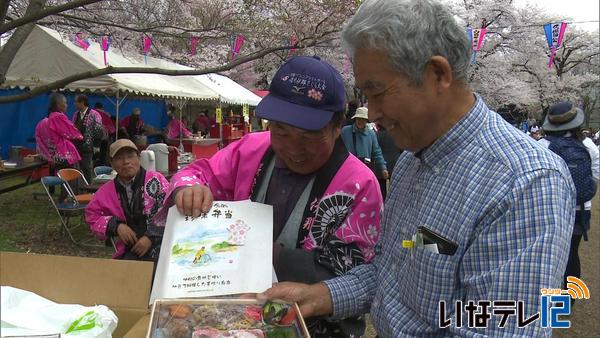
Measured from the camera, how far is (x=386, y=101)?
3.88 feet

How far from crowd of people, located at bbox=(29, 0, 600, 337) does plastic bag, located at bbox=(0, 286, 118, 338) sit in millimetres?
408

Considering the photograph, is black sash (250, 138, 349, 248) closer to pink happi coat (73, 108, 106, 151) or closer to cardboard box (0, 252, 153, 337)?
cardboard box (0, 252, 153, 337)

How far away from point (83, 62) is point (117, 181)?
492cm

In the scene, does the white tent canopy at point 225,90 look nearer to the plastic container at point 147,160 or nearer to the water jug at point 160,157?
the water jug at point 160,157

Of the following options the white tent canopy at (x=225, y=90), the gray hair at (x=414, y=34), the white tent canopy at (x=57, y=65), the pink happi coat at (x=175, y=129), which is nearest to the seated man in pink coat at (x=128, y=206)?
the gray hair at (x=414, y=34)

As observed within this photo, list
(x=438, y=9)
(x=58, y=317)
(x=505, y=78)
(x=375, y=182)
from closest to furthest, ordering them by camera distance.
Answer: (x=438, y=9)
(x=58, y=317)
(x=375, y=182)
(x=505, y=78)

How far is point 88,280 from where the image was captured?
1.41 meters

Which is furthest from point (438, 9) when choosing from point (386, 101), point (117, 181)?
point (117, 181)

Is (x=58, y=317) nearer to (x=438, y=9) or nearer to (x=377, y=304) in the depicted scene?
(x=377, y=304)

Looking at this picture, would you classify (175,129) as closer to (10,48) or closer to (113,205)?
(113,205)

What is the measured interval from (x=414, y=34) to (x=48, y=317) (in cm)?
128

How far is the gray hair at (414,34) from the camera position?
1.10m

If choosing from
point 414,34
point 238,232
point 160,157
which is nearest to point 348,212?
point 238,232

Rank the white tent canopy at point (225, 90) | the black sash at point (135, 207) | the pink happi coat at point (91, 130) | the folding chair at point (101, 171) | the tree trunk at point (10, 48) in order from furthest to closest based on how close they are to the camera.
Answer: the white tent canopy at point (225, 90) → the pink happi coat at point (91, 130) → the folding chair at point (101, 171) → the black sash at point (135, 207) → the tree trunk at point (10, 48)
